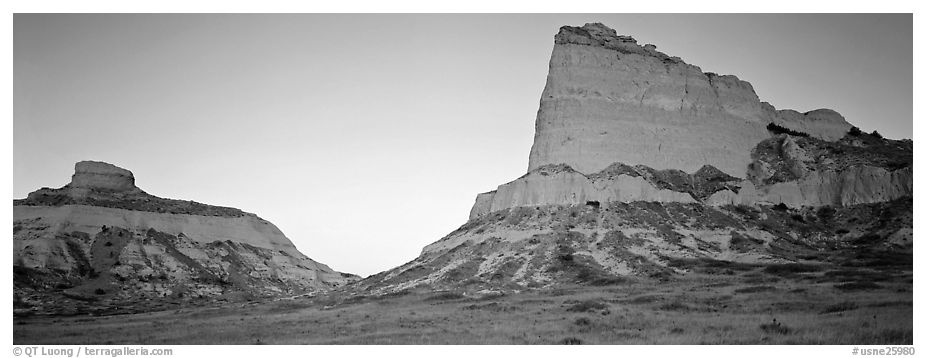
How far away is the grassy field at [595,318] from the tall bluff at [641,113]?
19.0 metres

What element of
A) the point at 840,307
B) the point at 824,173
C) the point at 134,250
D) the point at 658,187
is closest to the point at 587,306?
the point at 840,307

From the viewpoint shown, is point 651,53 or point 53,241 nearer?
point 53,241

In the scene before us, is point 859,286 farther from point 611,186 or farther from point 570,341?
point 611,186

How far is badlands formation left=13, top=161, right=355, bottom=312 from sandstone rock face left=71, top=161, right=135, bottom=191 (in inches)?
4.0

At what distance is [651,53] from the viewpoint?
7338 centimetres

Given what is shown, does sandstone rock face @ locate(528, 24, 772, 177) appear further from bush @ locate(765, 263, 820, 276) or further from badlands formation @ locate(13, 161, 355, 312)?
badlands formation @ locate(13, 161, 355, 312)

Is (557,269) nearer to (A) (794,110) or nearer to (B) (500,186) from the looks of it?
(B) (500,186)

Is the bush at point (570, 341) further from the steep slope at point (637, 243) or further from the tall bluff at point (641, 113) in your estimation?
the tall bluff at point (641, 113)

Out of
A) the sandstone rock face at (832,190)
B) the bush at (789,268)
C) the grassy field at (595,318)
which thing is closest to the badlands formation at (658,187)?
the sandstone rock face at (832,190)

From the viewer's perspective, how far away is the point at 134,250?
2790 inches

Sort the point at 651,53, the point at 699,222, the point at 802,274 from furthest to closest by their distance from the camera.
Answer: the point at 651,53
the point at 699,222
the point at 802,274

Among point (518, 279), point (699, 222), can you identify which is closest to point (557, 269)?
Result: point (518, 279)

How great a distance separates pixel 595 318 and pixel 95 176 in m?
67.8

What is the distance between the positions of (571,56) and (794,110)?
23.4m
